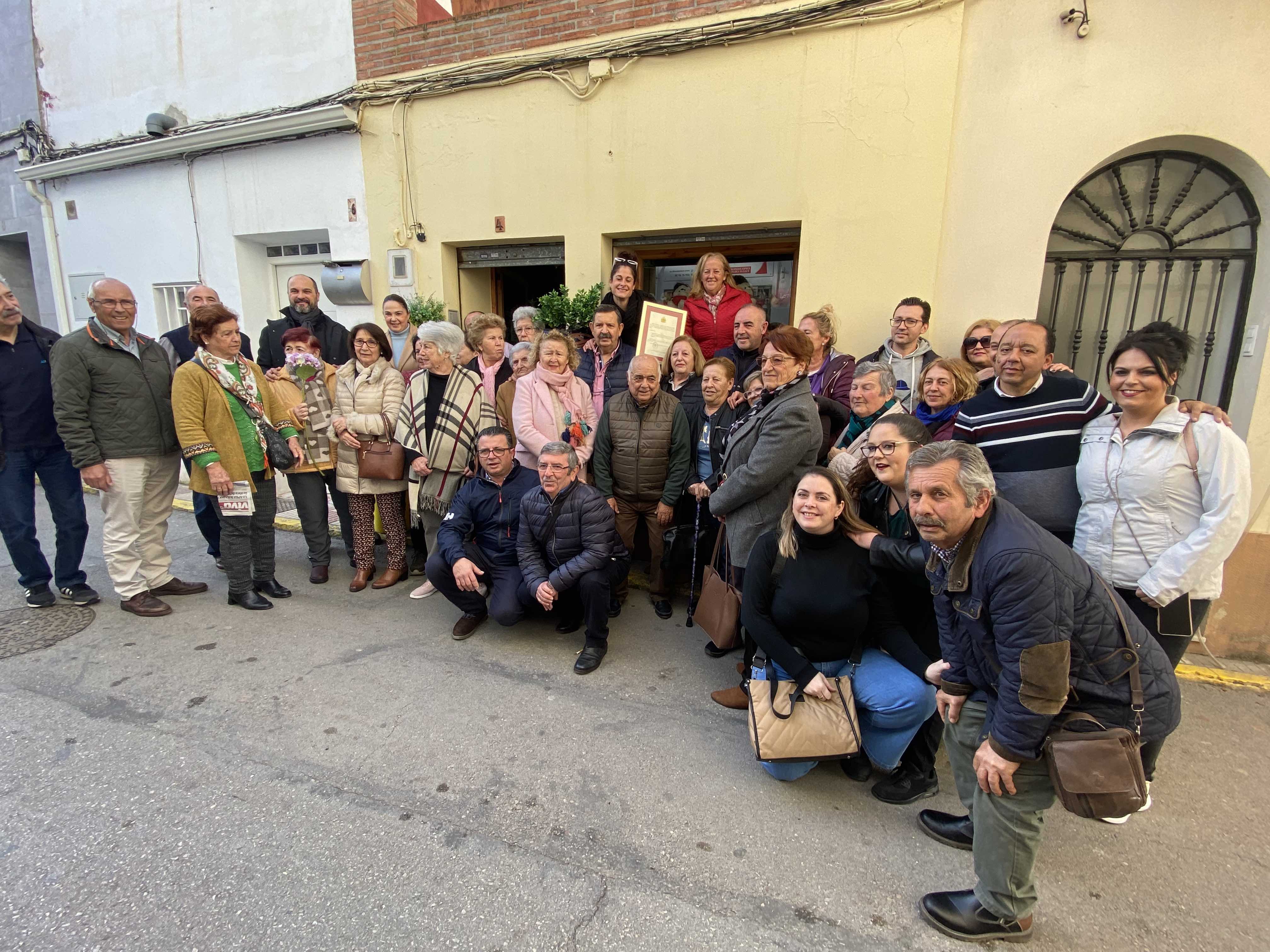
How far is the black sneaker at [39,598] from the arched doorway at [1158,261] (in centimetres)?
765

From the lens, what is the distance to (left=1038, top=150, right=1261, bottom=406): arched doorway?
13.3ft

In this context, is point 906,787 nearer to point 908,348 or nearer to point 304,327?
point 908,348

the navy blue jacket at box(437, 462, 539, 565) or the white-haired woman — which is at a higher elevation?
the white-haired woman

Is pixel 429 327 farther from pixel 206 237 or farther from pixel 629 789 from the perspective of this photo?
pixel 206 237

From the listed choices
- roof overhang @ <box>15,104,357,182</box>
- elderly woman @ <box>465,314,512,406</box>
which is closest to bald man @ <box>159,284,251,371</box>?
elderly woman @ <box>465,314,512,406</box>

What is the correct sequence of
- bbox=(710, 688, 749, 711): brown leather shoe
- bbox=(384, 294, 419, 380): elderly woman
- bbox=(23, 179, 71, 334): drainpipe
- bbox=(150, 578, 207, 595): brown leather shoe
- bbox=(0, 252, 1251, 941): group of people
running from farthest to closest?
bbox=(23, 179, 71, 334): drainpipe
bbox=(384, 294, 419, 380): elderly woman
bbox=(150, 578, 207, 595): brown leather shoe
bbox=(710, 688, 749, 711): brown leather shoe
bbox=(0, 252, 1251, 941): group of people

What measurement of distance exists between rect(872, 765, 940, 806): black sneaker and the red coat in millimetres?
3124

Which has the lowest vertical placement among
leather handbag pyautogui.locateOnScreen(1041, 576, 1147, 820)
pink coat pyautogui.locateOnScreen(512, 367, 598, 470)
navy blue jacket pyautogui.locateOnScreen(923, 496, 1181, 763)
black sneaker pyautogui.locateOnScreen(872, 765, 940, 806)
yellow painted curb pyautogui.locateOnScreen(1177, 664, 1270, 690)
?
yellow painted curb pyautogui.locateOnScreen(1177, 664, 1270, 690)

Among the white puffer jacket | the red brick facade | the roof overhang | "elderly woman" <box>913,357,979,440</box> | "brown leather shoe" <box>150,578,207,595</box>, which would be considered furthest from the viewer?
the roof overhang

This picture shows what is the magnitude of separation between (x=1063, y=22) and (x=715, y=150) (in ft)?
8.01

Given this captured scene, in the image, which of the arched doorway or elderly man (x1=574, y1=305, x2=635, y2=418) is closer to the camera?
the arched doorway

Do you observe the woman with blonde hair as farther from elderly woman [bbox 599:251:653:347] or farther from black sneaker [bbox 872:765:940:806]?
elderly woman [bbox 599:251:653:347]

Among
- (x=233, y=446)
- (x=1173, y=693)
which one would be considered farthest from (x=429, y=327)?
(x=1173, y=693)

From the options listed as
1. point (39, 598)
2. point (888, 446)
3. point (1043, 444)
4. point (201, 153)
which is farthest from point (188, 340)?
point (1043, 444)
